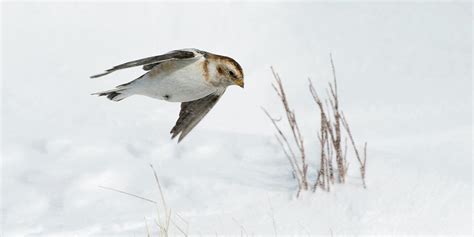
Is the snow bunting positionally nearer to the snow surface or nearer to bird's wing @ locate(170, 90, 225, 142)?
bird's wing @ locate(170, 90, 225, 142)

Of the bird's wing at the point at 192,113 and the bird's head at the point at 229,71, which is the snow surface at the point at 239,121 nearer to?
the bird's wing at the point at 192,113

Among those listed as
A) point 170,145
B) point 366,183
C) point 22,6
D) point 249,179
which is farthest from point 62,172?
point 22,6

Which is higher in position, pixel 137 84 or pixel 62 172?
pixel 137 84

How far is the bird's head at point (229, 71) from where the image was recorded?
1487mm

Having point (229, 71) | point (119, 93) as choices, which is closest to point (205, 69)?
point (229, 71)

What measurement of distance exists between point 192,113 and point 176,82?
0.85 ft

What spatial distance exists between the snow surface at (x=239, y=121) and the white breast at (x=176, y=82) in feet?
7.45

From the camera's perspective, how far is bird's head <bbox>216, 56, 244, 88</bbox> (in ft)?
4.88

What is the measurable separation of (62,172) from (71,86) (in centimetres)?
222

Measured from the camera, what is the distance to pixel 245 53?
7.14 metres

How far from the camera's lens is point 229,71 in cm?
150

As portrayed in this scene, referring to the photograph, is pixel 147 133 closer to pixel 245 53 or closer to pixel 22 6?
pixel 245 53

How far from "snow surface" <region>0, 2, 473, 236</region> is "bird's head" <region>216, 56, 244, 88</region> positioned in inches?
87.8

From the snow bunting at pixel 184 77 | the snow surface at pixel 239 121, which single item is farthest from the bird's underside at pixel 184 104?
the snow surface at pixel 239 121
